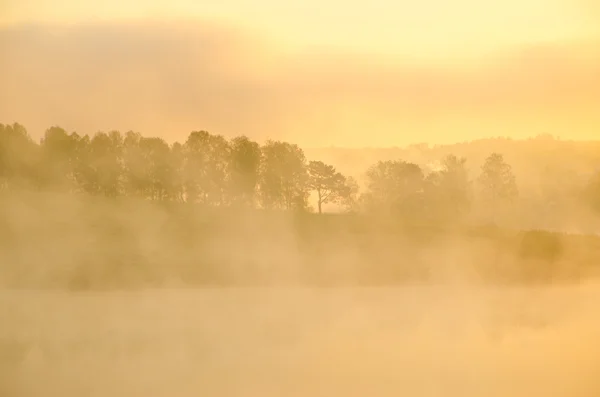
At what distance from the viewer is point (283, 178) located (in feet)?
17.2

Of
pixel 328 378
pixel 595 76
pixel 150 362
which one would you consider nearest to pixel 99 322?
pixel 150 362

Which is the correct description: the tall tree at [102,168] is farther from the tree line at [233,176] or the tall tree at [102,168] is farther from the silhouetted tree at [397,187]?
the silhouetted tree at [397,187]

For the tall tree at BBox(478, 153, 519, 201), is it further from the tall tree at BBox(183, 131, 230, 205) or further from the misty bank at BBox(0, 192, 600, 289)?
the tall tree at BBox(183, 131, 230, 205)

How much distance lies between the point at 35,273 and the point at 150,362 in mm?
1153

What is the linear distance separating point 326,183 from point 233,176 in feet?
2.37

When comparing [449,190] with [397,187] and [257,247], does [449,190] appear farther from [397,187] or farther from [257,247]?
[257,247]

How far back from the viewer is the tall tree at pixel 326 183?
5176 millimetres

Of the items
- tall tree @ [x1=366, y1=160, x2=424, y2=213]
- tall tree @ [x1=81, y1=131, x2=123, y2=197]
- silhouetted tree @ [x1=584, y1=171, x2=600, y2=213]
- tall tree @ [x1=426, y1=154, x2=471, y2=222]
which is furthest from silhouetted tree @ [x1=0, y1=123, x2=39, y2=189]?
silhouetted tree @ [x1=584, y1=171, x2=600, y2=213]

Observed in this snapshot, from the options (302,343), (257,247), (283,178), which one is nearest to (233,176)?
(283,178)

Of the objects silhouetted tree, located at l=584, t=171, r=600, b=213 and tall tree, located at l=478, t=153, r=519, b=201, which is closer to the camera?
tall tree, located at l=478, t=153, r=519, b=201

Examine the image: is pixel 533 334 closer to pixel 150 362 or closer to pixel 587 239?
pixel 587 239

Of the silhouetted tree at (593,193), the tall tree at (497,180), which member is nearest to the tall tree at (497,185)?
the tall tree at (497,180)

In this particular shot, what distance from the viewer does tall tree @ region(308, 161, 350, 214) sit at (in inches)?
204

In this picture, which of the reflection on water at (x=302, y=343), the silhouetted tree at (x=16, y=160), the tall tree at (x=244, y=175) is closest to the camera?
the reflection on water at (x=302, y=343)
